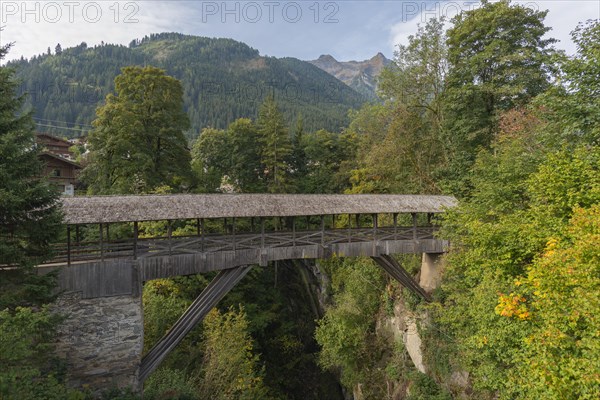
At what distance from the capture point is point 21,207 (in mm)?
6832

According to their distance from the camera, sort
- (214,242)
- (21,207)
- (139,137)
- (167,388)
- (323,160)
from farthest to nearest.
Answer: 1. (323,160)
2. (139,137)
3. (214,242)
4. (167,388)
5. (21,207)

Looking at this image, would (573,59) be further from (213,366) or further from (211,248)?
(213,366)

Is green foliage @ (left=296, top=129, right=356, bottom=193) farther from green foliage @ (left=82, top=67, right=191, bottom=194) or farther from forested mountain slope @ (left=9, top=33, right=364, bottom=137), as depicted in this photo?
forested mountain slope @ (left=9, top=33, right=364, bottom=137)

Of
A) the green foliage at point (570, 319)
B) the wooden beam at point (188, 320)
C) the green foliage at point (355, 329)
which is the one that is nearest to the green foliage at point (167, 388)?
the wooden beam at point (188, 320)

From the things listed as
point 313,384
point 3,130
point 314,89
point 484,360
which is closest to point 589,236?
point 484,360

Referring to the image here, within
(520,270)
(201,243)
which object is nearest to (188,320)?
(201,243)

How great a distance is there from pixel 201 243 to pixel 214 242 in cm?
56

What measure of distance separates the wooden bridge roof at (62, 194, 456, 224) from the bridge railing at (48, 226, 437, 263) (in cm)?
102

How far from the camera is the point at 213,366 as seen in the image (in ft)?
38.1

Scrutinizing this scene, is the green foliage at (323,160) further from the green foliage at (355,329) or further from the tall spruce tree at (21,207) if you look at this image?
the tall spruce tree at (21,207)

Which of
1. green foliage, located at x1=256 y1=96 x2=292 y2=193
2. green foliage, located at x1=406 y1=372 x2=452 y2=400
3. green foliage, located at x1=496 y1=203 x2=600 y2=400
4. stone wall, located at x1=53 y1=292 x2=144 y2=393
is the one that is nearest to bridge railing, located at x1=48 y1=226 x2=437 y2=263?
stone wall, located at x1=53 y1=292 x2=144 y2=393

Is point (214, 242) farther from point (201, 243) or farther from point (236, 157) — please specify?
point (236, 157)

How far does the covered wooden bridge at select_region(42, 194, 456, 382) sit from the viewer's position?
28.0 ft

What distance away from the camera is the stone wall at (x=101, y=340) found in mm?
8109
